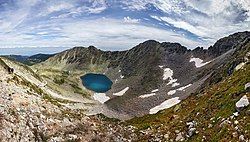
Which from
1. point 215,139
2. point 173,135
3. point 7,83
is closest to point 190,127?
point 173,135

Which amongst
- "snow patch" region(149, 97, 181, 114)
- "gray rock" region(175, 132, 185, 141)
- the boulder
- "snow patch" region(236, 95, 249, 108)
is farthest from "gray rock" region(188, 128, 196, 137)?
"snow patch" region(149, 97, 181, 114)

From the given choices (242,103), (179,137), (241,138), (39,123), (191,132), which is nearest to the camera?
(39,123)

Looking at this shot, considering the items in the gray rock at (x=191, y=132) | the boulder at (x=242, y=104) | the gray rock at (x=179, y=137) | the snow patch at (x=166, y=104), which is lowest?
the snow patch at (x=166, y=104)

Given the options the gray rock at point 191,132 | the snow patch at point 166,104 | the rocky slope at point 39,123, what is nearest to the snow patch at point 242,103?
the gray rock at point 191,132

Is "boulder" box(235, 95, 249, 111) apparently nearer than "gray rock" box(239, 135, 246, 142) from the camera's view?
No

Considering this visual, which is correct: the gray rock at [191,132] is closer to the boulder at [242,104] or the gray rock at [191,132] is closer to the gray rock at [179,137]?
the gray rock at [179,137]

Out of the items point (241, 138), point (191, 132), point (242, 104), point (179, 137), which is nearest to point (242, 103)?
point (242, 104)

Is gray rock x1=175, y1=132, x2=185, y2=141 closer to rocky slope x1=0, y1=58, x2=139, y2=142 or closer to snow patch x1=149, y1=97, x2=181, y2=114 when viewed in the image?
rocky slope x1=0, y1=58, x2=139, y2=142

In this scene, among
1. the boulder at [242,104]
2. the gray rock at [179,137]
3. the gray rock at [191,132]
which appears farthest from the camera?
the gray rock at [179,137]

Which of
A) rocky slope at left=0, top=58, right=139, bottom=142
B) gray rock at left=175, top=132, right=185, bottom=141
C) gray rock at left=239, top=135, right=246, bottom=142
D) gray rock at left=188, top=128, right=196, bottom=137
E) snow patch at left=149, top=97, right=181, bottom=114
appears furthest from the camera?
snow patch at left=149, top=97, right=181, bottom=114

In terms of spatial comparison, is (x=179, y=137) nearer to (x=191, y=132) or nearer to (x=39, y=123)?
(x=191, y=132)

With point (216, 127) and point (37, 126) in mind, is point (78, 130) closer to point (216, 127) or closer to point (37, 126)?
point (37, 126)

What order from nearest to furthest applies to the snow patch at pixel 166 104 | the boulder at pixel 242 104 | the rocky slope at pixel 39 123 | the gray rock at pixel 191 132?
1. the rocky slope at pixel 39 123
2. the boulder at pixel 242 104
3. the gray rock at pixel 191 132
4. the snow patch at pixel 166 104
